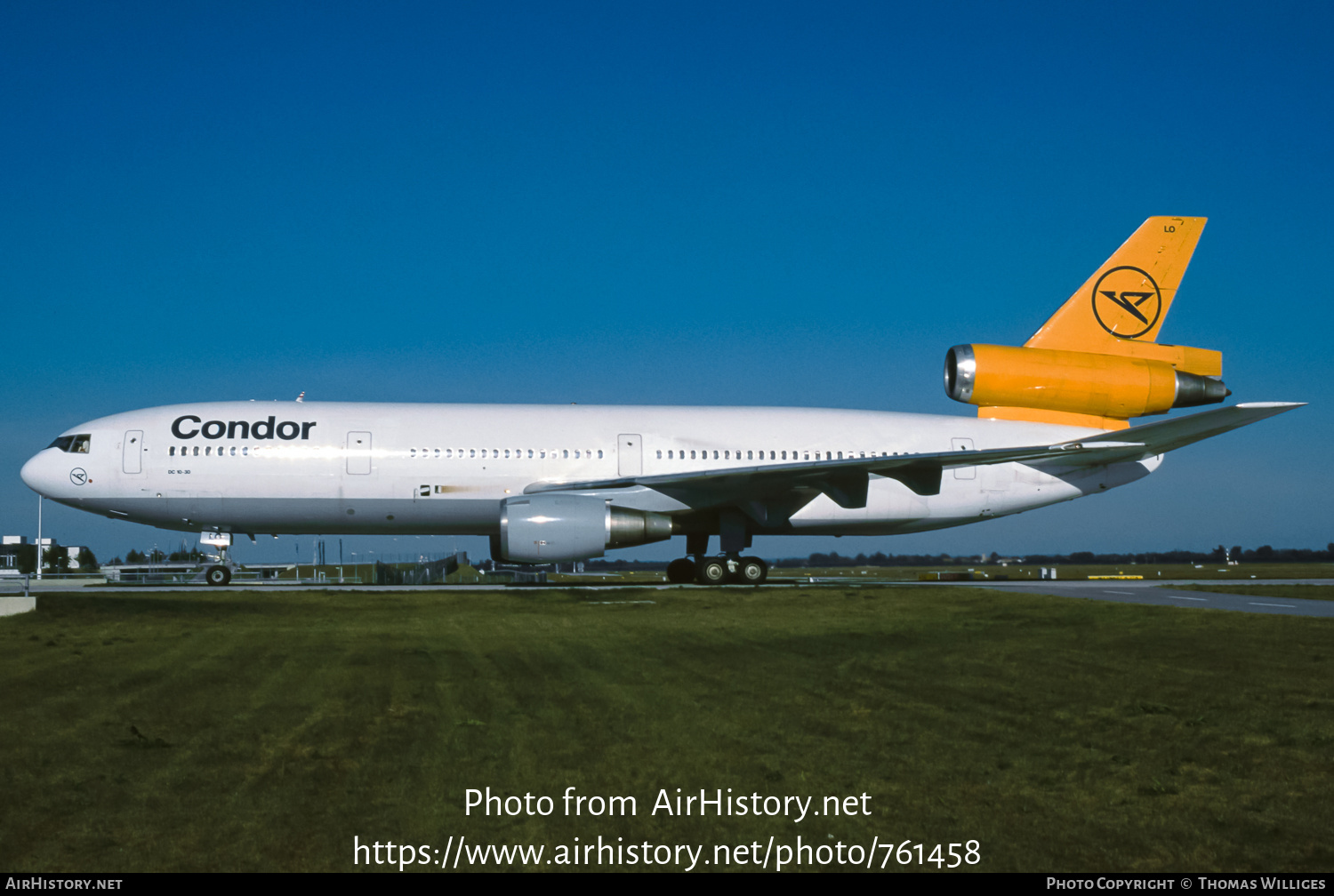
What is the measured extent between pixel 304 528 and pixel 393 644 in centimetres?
1332

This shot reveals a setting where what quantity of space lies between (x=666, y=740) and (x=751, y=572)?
55.9 feet

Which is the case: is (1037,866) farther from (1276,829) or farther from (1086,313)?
(1086,313)

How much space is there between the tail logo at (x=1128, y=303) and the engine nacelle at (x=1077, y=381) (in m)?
1.01

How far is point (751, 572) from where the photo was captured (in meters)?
22.6

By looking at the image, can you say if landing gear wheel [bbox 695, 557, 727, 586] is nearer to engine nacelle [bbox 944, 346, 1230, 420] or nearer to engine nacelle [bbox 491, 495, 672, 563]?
engine nacelle [bbox 491, 495, 672, 563]

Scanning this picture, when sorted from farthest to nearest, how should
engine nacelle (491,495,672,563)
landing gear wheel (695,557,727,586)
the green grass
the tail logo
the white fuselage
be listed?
the tail logo < landing gear wheel (695,557,727,586) < the white fuselage < the green grass < engine nacelle (491,495,672,563)

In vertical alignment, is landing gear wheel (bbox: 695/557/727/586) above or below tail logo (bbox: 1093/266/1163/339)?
below

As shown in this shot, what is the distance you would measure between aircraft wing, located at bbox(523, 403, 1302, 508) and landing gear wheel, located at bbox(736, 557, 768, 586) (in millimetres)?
1348

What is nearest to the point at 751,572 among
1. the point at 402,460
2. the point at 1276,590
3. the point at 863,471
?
the point at 863,471

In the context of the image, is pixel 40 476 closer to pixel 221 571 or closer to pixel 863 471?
pixel 221 571

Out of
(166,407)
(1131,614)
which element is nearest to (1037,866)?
(1131,614)

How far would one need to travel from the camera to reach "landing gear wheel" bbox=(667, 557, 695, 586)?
24.2 m

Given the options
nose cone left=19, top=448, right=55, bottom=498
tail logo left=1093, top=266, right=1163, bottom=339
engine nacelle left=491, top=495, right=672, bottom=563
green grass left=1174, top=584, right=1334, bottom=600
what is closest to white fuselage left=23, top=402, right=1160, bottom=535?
nose cone left=19, top=448, right=55, bottom=498

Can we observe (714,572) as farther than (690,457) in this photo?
No
